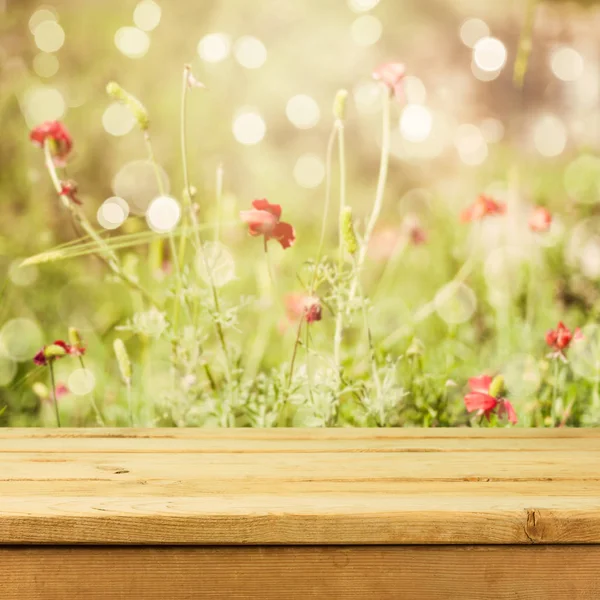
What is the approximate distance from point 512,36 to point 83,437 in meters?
1.18

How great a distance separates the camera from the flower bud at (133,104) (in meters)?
1.42

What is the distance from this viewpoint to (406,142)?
1.50 meters

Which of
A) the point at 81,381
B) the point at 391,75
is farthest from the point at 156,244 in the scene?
the point at 391,75

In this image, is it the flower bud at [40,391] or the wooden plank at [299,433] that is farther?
the flower bud at [40,391]

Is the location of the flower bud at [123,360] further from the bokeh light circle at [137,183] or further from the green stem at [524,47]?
the green stem at [524,47]

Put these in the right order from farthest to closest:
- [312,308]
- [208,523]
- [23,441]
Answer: [312,308] < [23,441] < [208,523]

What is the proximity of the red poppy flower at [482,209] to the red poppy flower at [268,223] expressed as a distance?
37 centimetres

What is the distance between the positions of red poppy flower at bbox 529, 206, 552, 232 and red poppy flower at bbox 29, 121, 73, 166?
980 millimetres

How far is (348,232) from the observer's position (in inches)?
55.9

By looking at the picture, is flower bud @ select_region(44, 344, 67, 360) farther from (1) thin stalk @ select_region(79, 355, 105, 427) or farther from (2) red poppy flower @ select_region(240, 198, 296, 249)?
(2) red poppy flower @ select_region(240, 198, 296, 249)

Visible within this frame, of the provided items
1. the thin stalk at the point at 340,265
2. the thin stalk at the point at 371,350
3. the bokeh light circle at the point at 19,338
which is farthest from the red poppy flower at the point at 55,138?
the thin stalk at the point at 371,350

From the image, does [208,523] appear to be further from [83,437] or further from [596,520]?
[83,437]

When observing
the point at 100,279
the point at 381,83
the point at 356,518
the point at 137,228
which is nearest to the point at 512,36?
the point at 381,83

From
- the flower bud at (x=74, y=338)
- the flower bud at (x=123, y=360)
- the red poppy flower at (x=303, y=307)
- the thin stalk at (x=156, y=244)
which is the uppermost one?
the thin stalk at (x=156, y=244)
